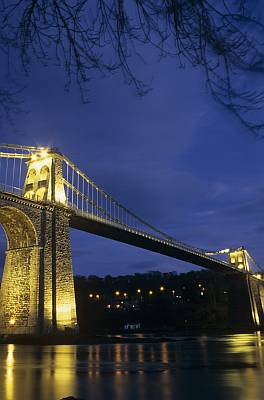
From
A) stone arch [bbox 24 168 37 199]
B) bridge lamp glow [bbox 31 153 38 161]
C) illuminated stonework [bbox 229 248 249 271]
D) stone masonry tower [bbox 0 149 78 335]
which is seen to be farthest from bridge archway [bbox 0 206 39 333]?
illuminated stonework [bbox 229 248 249 271]

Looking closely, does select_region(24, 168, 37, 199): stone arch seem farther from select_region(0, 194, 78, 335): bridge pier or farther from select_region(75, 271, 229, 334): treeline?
select_region(75, 271, 229, 334): treeline

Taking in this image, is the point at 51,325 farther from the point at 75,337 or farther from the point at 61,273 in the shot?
the point at 61,273

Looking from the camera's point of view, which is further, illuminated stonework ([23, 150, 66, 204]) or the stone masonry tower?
illuminated stonework ([23, 150, 66, 204])

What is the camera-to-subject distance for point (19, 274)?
1227 inches

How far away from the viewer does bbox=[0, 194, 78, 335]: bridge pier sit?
29.1 meters

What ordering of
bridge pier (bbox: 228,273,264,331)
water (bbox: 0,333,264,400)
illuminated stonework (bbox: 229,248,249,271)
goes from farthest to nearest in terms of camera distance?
illuminated stonework (bbox: 229,248,249,271) < bridge pier (bbox: 228,273,264,331) < water (bbox: 0,333,264,400)

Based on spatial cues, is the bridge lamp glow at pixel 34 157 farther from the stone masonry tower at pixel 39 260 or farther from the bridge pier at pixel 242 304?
the bridge pier at pixel 242 304

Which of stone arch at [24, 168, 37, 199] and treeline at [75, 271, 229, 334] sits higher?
stone arch at [24, 168, 37, 199]

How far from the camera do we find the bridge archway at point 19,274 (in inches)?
1153

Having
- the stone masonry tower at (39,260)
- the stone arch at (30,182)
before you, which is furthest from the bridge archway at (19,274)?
the stone arch at (30,182)

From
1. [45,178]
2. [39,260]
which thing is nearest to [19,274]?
[39,260]

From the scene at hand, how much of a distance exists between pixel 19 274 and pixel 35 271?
1.79m

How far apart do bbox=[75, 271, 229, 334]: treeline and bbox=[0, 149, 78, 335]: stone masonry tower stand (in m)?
17.8

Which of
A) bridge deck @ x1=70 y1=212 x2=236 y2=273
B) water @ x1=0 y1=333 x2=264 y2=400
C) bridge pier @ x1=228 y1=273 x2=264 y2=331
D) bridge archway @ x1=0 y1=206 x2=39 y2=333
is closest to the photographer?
water @ x1=0 y1=333 x2=264 y2=400
